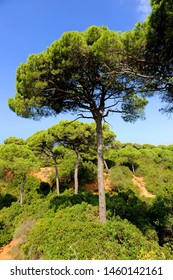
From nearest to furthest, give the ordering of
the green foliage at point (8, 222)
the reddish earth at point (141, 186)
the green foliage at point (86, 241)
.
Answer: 1. the green foliage at point (86, 241)
2. the green foliage at point (8, 222)
3. the reddish earth at point (141, 186)

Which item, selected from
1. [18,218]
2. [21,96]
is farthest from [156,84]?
[18,218]

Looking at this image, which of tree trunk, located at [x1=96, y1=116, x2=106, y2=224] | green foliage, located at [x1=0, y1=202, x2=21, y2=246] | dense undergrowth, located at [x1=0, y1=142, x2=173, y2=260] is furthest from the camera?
green foliage, located at [x1=0, y1=202, x2=21, y2=246]

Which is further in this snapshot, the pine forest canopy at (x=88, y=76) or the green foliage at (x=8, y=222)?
the green foliage at (x=8, y=222)

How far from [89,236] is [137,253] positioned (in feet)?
4.12

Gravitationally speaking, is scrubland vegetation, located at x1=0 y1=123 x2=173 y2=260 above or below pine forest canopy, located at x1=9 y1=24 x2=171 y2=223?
below

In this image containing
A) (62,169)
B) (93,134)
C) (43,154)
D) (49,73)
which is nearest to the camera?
(49,73)

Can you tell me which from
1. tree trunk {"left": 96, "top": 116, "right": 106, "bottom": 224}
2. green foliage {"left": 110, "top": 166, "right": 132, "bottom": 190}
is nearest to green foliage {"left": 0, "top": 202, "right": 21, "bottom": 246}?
tree trunk {"left": 96, "top": 116, "right": 106, "bottom": 224}

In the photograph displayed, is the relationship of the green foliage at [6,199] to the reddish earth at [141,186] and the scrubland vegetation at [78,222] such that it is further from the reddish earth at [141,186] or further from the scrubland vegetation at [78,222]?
the reddish earth at [141,186]

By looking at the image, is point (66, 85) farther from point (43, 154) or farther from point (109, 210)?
point (43, 154)

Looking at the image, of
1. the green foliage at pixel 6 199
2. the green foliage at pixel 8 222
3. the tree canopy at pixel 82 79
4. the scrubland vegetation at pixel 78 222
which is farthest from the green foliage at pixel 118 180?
the tree canopy at pixel 82 79

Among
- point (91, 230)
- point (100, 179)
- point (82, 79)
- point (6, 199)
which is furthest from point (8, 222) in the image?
point (82, 79)

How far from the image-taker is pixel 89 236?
19.6 feet

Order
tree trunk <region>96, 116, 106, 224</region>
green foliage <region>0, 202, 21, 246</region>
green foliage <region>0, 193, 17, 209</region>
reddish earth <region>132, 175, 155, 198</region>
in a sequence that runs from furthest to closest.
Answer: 1. reddish earth <region>132, 175, 155, 198</region>
2. green foliage <region>0, 193, 17, 209</region>
3. green foliage <region>0, 202, 21, 246</region>
4. tree trunk <region>96, 116, 106, 224</region>

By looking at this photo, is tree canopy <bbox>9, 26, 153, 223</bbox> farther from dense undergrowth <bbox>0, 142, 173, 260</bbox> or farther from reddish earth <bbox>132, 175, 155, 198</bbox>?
reddish earth <bbox>132, 175, 155, 198</bbox>
